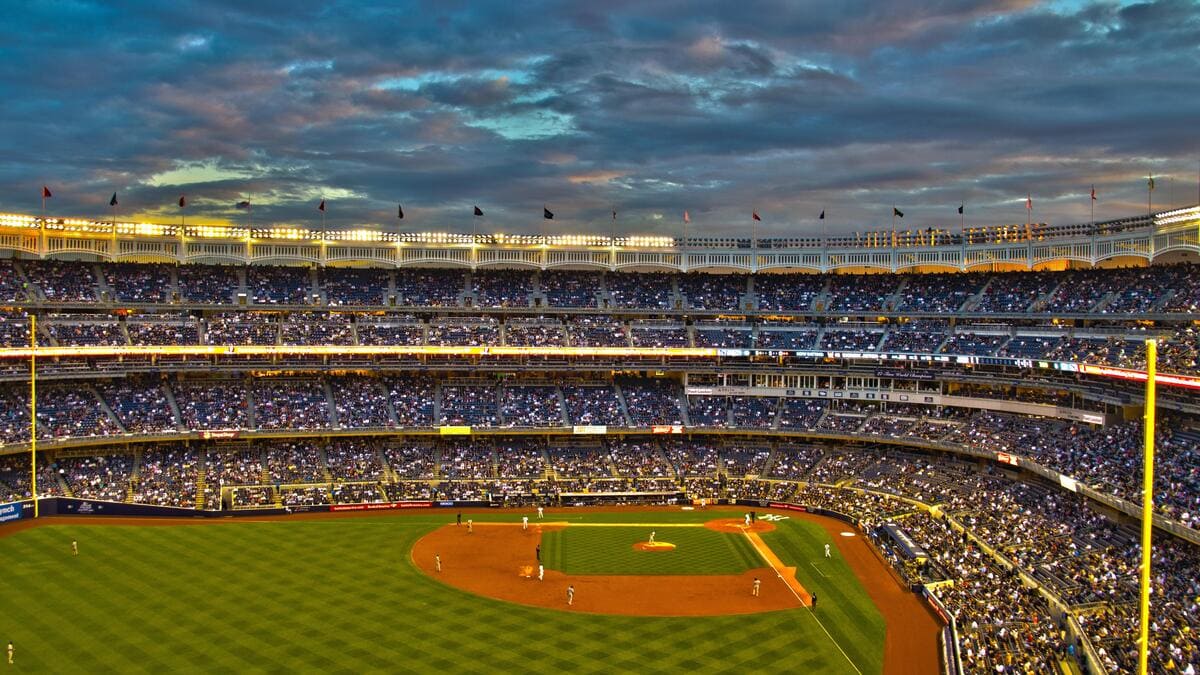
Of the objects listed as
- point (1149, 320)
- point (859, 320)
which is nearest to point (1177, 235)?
point (1149, 320)

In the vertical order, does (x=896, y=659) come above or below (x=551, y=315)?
below

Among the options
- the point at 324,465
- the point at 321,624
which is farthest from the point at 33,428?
the point at 321,624

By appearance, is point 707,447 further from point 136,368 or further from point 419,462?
point 136,368

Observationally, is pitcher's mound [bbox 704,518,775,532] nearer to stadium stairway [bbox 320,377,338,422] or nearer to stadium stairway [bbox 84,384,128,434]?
stadium stairway [bbox 320,377,338,422]

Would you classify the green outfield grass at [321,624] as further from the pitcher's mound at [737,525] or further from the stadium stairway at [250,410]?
the stadium stairway at [250,410]

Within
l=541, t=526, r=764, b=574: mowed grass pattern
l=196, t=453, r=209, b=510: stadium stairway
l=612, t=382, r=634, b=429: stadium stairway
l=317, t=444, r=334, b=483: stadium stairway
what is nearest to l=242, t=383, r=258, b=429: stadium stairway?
l=196, t=453, r=209, b=510: stadium stairway

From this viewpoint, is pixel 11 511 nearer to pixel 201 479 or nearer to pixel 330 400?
pixel 201 479

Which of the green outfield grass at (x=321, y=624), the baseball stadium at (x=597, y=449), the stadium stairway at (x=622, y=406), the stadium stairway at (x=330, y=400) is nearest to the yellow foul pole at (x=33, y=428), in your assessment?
the baseball stadium at (x=597, y=449)

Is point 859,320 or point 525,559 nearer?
point 525,559
